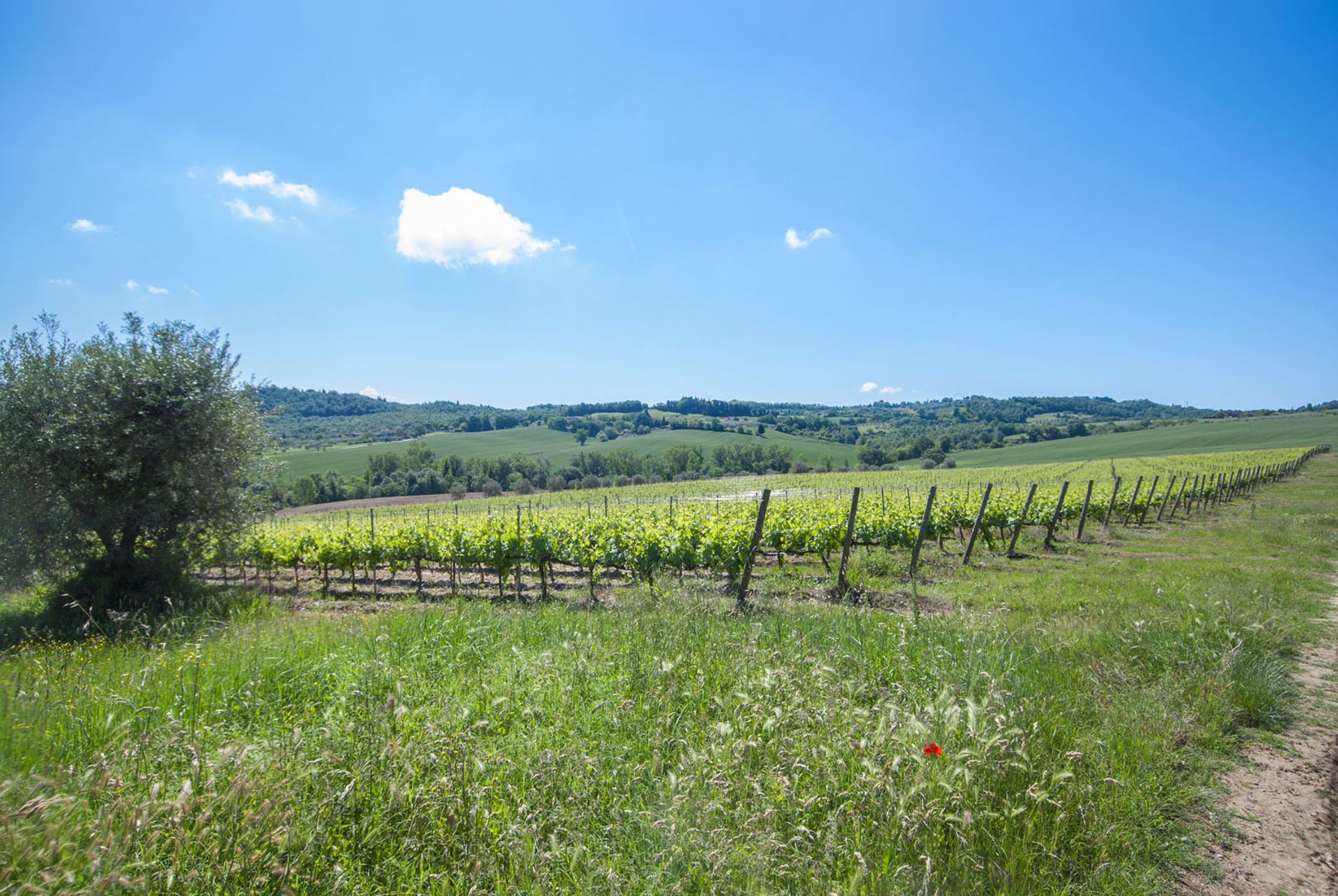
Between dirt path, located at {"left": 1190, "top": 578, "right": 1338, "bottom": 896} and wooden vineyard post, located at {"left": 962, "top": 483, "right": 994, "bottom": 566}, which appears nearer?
dirt path, located at {"left": 1190, "top": 578, "right": 1338, "bottom": 896}

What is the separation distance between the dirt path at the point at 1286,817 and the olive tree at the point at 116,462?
14.0 m

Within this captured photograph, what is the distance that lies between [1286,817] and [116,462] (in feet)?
49.5

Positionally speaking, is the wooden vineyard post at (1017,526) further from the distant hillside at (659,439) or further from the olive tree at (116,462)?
the distant hillside at (659,439)

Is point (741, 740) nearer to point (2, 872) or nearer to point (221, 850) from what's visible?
point (221, 850)

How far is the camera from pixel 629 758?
3.45 metres

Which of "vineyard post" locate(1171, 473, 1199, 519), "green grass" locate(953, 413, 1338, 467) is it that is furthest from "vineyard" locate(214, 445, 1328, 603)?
"green grass" locate(953, 413, 1338, 467)

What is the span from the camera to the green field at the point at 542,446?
93.9 meters

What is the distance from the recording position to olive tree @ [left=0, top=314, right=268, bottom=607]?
380 inches

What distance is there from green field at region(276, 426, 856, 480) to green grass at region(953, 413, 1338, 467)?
88.6 feet

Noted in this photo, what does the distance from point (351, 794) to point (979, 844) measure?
10.2 ft

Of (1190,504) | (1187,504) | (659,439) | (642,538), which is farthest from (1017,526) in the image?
(659,439)

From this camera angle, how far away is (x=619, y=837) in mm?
2770

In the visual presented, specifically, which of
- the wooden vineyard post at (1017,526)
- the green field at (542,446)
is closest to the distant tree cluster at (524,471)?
the green field at (542,446)

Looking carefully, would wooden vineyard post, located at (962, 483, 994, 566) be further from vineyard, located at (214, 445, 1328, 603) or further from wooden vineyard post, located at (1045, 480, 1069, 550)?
wooden vineyard post, located at (1045, 480, 1069, 550)
